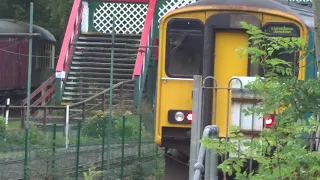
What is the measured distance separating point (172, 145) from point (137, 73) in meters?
13.7

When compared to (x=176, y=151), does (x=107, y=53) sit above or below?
above

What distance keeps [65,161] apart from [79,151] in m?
0.76

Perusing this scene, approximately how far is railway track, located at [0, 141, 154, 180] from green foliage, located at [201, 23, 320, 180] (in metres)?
6.25

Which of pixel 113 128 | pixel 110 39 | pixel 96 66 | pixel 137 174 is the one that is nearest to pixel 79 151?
pixel 137 174

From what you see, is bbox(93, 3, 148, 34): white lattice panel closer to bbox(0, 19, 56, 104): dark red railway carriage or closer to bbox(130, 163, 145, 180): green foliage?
bbox(0, 19, 56, 104): dark red railway carriage

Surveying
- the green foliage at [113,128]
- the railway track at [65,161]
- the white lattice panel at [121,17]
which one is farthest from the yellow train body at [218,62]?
the white lattice panel at [121,17]

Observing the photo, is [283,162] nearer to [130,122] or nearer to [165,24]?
[165,24]

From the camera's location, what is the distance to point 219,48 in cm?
1069

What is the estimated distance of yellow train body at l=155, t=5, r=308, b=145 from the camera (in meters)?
10.6

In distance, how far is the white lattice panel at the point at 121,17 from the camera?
2823cm

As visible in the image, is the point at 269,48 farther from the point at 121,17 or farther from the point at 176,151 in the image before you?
the point at 121,17

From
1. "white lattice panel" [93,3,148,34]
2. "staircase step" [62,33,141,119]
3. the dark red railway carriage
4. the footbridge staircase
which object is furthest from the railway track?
the dark red railway carriage

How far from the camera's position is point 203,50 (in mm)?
10758

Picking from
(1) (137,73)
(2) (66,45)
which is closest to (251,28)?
(1) (137,73)
